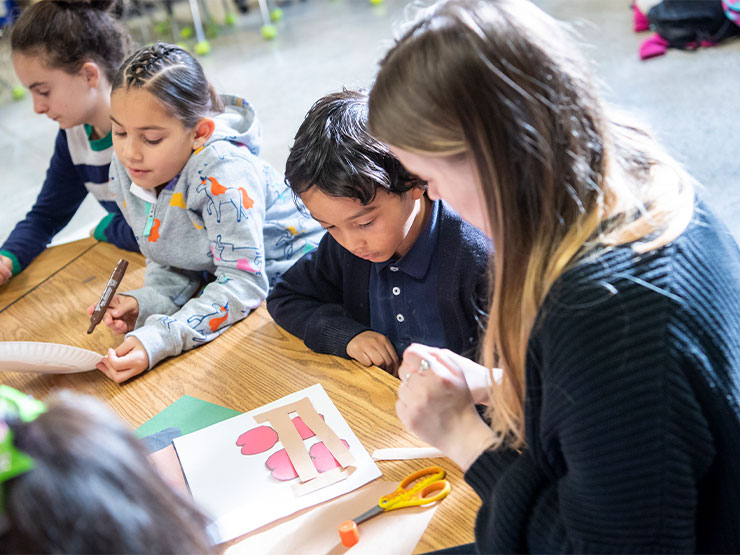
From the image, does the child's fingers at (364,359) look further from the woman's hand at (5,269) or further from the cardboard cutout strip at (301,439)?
the woman's hand at (5,269)

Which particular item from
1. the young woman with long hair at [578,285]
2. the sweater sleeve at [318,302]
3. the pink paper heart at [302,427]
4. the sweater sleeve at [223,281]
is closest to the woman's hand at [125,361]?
the sweater sleeve at [223,281]

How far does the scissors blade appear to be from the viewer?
0.79m

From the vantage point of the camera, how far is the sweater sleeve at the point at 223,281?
1203mm

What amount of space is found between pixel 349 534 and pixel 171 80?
3.01ft

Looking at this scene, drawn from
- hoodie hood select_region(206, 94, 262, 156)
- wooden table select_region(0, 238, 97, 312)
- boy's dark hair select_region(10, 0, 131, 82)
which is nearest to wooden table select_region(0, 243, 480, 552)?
wooden table select_region(0, 238, 97, 312)

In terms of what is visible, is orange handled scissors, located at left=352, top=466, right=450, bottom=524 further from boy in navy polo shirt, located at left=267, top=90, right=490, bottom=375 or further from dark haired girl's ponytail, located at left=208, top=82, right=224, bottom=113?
dark haired girl's ponytail, located at left=208, top=82, right=224, bottom=113

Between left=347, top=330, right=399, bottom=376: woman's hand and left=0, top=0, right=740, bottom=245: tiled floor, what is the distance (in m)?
0.88

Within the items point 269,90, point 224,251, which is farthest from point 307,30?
point 224,251

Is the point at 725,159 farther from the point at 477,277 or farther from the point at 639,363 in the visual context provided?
the point at 639,363

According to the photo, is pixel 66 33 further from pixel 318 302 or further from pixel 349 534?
pixel 349 534

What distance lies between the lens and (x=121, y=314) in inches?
50.6

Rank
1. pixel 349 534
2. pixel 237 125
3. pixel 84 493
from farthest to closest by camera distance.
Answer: pixel 237 125
pixel 349 534
pixel 84 493

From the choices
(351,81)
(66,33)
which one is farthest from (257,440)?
(351,81)

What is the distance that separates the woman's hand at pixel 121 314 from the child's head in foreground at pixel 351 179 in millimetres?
413
